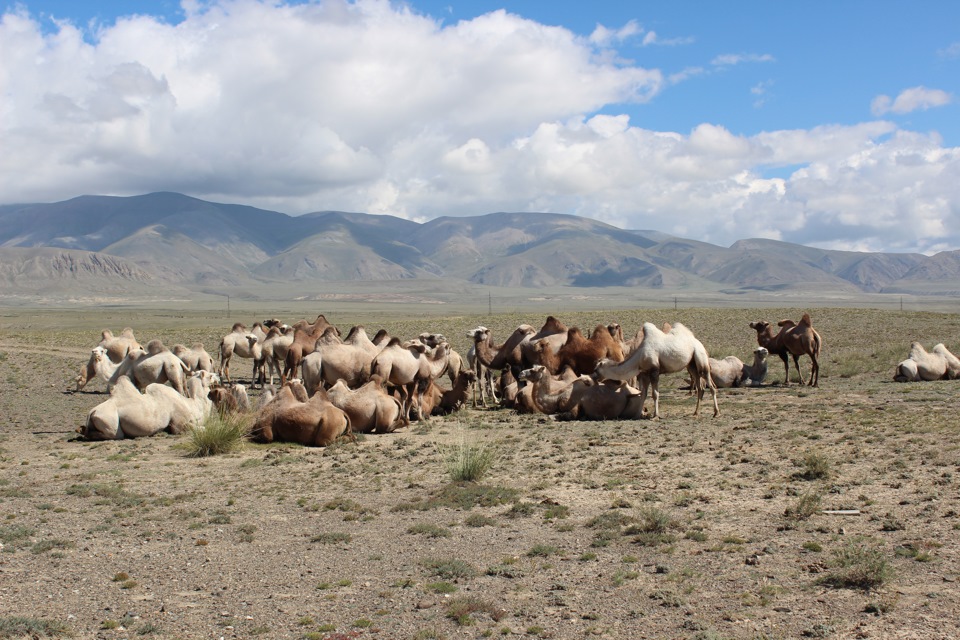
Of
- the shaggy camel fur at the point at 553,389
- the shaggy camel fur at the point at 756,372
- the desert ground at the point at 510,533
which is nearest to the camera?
the desert ground at the point at 510,533

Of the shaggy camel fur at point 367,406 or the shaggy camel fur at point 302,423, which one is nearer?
the shaggy camel fur at point 302,423

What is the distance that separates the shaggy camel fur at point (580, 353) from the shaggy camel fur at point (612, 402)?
270 cm

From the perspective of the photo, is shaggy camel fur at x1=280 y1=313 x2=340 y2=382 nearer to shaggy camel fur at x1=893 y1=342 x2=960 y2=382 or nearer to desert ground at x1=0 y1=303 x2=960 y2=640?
desert ground at x1=0 y1=303 x2=960 y2=640

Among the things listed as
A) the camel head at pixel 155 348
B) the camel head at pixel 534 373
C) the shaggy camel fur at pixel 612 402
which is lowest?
the shaggy camel fur at pixel 612 402

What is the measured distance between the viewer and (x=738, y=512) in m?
→ 10.1

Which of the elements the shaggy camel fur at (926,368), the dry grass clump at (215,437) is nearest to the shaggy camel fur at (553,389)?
the dry grass clump at (215,437)

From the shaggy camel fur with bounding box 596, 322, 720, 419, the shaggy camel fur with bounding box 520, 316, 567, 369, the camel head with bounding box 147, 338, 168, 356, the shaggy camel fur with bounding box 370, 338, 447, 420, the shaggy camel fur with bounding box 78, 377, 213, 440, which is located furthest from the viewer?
the camel head with bounding box 147, 338, 168, 356

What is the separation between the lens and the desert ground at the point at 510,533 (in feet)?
23.6

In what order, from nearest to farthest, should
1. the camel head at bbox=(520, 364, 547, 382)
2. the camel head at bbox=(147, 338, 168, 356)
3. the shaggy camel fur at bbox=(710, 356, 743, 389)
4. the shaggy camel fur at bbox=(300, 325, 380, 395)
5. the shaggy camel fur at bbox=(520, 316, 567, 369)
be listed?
the shaggy camel fur at bbox=(300, 325, 380, 395) → the camel head at bbox=(520, 364, 547, 382) → the shaggy camel fur at bbox=(520, 316, 567, 369) → the camel head at bbox=(147, 338, 168, 356) → the shaggy camel fur at bbox=(710, 356, 743, 389)

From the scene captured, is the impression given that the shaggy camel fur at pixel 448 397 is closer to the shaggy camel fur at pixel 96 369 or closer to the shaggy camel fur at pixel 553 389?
the shaggy camel fur at pixel 553 389

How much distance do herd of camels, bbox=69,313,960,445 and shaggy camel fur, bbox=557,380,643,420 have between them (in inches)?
0.8

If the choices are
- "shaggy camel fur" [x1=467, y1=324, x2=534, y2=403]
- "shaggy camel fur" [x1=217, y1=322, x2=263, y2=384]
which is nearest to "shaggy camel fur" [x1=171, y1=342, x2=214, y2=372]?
"shaggy camel fur" [x1=217, y1=322, x2=263, y2=384]

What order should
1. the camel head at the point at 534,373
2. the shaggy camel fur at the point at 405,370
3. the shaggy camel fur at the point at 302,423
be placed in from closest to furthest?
1. the shaggy camel fur at the point at 302,423
2. the shaggy camel fur at the point at 405,370
3. the camel head at the point at 534,373

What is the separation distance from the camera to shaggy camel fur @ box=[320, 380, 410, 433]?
1678 cm
